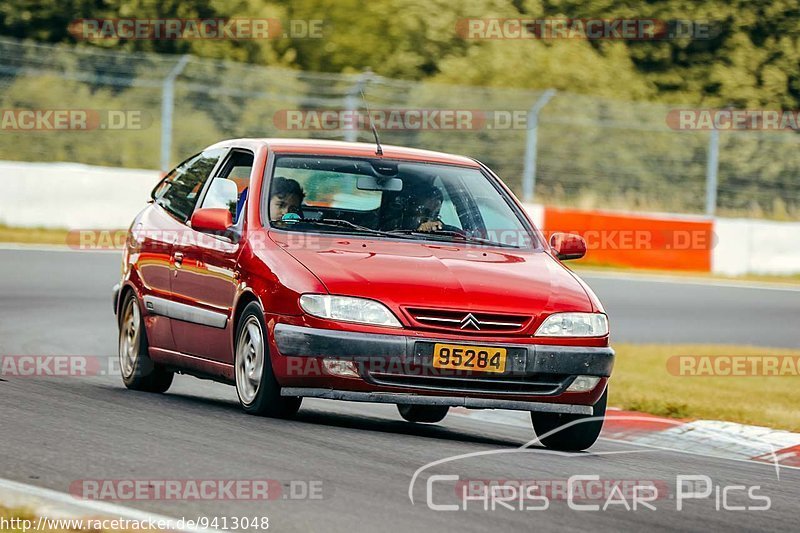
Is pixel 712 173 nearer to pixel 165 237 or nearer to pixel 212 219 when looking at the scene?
pixel 165 237

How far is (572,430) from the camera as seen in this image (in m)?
8.53

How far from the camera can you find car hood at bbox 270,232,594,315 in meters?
7.95

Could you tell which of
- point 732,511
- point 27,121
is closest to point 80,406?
point 732,511

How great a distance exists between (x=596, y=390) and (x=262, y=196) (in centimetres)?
211

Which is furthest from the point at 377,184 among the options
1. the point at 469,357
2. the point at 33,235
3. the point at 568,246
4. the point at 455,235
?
the point at 33,235

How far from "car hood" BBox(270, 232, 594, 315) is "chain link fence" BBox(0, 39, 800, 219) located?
56.5 feet

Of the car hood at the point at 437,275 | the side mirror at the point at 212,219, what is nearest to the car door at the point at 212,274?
the side mirror at the point at 212,219

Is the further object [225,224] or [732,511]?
[225,224]

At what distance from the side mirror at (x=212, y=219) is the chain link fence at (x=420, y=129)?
16.8 metres

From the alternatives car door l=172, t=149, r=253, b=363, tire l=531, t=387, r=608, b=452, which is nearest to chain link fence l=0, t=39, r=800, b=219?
car door l=172, t=149, r=253, b=363

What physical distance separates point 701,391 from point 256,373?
532 centimetres

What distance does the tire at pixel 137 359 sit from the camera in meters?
9.88

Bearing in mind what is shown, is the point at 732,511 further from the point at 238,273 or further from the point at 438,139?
the point at 438,139

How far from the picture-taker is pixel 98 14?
123ft
